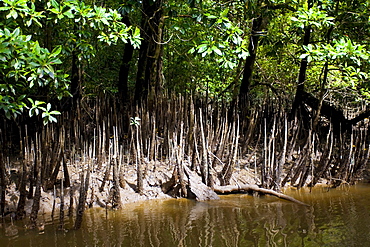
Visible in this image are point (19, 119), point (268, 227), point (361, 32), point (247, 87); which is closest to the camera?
point (268, 227)

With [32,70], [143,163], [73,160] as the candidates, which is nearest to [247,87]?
[143,163]

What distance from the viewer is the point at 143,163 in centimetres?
452

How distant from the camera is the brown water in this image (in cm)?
288

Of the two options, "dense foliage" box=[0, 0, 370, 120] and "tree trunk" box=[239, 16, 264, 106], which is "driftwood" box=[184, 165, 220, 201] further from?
"tree trunk" box=[239, 16, 264, 106]

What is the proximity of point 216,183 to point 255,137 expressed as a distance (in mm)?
1810

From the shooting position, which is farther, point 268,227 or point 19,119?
point 19,119

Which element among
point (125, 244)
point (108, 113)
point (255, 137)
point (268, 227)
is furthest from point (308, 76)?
point (125, 244)

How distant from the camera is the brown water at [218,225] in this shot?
288cm

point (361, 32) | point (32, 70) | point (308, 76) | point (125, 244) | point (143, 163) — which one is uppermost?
point (361, 32)

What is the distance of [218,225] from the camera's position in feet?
10.6

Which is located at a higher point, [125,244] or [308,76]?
[308,76]

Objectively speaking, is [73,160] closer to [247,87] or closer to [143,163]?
[143,163]

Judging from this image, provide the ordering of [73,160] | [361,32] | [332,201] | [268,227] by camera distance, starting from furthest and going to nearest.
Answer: [361,32], [73,160], [332,201], [268,227]

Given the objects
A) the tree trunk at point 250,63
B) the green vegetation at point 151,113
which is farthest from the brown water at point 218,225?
the tree trunk at point 250,63
